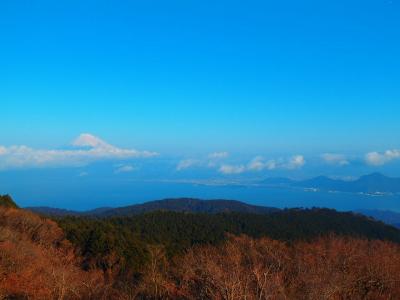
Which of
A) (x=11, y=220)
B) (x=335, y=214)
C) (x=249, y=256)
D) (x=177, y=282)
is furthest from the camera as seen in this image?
(x=335, y=214)

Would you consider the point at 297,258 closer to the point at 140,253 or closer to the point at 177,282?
the point at 177,282

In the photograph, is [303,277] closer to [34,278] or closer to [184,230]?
[34,278]

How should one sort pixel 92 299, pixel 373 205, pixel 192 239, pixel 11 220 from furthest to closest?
1. pixel 373 205
2. pixel 192 239
3. pixel 11 220
4. pixel 92 299

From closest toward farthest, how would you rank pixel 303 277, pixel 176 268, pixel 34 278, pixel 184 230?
pixel 303 277
pixel 34 278
pixel 176 268
pixel 184 230

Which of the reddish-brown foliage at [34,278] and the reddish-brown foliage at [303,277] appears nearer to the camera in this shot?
the reddish-brown foliage at [303,277]

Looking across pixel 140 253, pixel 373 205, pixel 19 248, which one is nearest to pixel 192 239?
pixel 140 253

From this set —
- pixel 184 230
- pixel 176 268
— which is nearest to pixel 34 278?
pixel 176 268

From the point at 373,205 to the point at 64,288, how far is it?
195312mm

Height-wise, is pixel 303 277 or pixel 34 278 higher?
pixel 303 277

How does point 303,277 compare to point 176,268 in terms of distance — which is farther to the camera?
point 176,268

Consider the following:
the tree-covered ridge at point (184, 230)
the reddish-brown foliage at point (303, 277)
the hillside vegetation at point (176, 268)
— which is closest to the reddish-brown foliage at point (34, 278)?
the hillside vegetation at point (176, 268)

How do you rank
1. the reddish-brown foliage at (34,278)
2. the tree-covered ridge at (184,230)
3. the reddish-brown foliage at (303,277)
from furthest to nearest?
the tree-covered ridge at (184,230)
the reddish-brown foliage at (34,278)
the reddish-brown foliage at (303,277)

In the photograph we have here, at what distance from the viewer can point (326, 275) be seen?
56.8 ft

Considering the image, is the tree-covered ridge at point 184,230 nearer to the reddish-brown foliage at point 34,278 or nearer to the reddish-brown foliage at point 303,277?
the reddish-brown foliage at point 34,278
